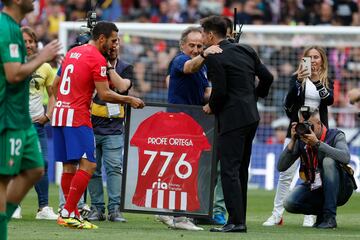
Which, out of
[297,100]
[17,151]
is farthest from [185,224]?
[17,151]

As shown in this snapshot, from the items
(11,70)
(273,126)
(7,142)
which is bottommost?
(273,126)

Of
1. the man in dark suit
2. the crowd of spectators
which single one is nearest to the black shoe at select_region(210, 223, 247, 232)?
the man in dark suit

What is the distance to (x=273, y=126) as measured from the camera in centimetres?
2234

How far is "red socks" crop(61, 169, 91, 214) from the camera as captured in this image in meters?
11.6

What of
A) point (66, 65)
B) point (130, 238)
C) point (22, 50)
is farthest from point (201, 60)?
point (22, 50)

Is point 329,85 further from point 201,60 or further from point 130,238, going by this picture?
point 130,238

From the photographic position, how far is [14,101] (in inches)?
351

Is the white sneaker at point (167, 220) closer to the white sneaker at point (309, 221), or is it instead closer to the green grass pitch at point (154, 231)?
the green grass pitch at point (154, 231)

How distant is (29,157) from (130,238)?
1985 mm

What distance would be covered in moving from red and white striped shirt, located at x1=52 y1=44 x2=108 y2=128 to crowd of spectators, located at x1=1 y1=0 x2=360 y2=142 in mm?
7624

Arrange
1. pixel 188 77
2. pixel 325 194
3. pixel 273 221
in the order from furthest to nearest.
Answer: pixel 273 221 → pixel 325 194 → pixel 188 77

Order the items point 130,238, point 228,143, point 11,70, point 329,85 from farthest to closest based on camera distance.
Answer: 1. point 329,85
2. point 228,143
3. point 130,238
4. point 11,70

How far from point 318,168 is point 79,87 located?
3.02 m

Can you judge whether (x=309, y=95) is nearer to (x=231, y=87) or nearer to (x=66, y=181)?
(x=231, y=87)
